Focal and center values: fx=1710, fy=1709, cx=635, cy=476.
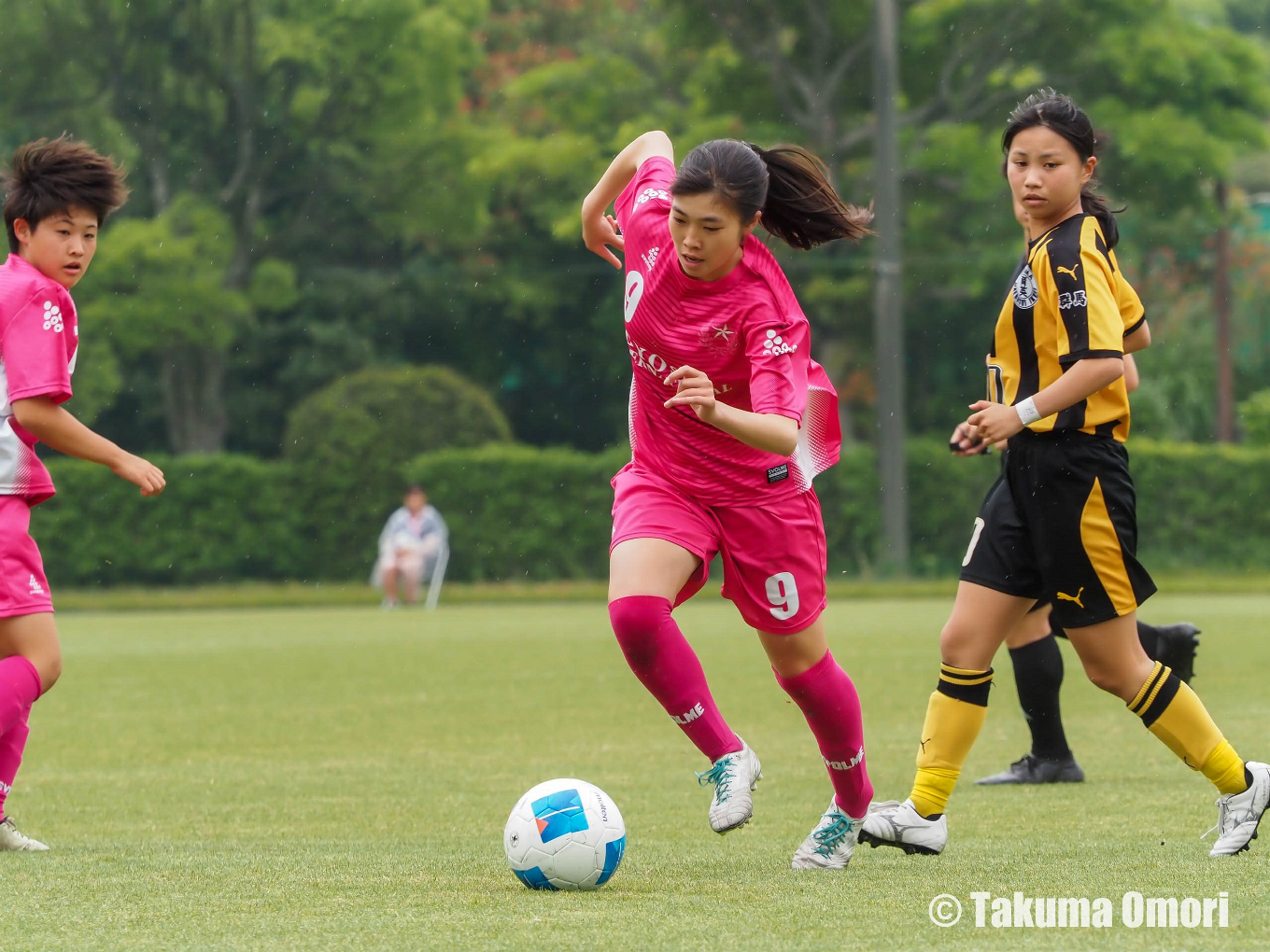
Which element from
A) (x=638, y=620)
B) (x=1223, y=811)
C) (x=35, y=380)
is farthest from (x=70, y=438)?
(x=1223, y=811)

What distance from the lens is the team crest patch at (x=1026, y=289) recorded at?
4.91m

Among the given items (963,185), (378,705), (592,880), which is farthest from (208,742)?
(963,185)

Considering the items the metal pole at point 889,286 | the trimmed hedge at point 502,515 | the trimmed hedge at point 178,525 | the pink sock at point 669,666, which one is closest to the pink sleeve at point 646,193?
the pink sock at point 669,666

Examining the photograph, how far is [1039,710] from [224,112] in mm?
28828

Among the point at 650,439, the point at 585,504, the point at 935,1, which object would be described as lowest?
the point at 585,504

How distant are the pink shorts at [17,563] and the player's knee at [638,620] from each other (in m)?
1.76

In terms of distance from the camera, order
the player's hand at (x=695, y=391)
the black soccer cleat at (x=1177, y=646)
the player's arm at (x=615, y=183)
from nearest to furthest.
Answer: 1. the player's hand at (x=695, y=391)
2. the player's arm at (x=615, y=183)
3. the black soccer cleat at (x=1177, y=646)

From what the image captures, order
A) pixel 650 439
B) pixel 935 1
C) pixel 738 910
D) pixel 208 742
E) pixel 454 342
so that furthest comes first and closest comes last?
pixel 454 342 → pixel 935 1 → pixel 208 742 → pixel 650 439 → pixel 738 910

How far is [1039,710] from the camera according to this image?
7.01 metres

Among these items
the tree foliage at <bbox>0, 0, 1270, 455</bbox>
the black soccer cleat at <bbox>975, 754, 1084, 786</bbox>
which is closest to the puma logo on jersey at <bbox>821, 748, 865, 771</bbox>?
the black soccer cleat at <bbox>975, 754, 1084, 786</bbox>

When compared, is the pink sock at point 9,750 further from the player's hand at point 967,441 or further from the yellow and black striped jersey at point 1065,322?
the yellow and black striped jersey at point 1065,322

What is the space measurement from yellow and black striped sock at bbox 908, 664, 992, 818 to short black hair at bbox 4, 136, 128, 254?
116 inches

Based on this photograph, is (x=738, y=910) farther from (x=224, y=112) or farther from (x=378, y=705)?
(x=224, y=112)

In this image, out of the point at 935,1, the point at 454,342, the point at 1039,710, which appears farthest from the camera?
the point at 454,342
